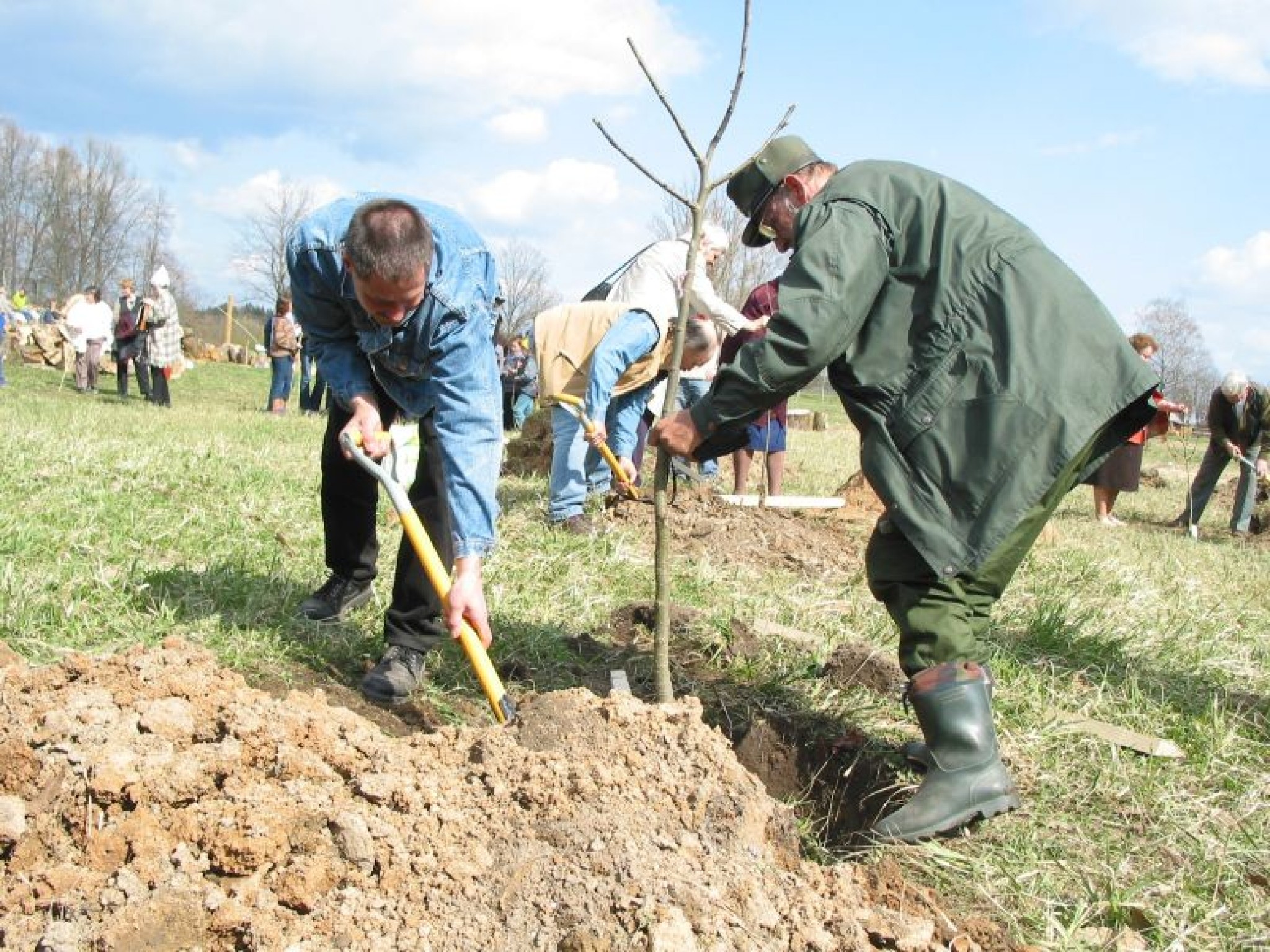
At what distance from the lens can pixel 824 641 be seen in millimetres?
3949

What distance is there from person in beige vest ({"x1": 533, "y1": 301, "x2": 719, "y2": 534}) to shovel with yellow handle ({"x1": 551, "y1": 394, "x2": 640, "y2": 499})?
0.05 metres

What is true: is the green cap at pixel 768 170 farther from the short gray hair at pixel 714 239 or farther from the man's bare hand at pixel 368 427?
the short gray hair at pixel 714 239

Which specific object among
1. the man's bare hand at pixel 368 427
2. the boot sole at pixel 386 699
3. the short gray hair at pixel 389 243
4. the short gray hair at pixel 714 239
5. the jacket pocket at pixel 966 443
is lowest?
the boot sole at pixel 386 699

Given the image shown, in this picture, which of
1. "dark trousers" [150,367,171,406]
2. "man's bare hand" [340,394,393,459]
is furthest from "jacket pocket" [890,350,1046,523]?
"dark trousers" [150,367,171,406]

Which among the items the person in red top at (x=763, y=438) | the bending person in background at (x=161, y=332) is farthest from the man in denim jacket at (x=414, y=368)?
the bending person in background at (x=161, y=332)

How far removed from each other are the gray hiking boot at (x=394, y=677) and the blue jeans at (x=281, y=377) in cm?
1166

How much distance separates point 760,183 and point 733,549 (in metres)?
3.19

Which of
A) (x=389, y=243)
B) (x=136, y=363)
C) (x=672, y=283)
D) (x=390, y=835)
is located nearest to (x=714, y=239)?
(x=672, y=283)

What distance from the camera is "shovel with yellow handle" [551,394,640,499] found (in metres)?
5.81

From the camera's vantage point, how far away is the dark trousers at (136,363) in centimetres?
1412

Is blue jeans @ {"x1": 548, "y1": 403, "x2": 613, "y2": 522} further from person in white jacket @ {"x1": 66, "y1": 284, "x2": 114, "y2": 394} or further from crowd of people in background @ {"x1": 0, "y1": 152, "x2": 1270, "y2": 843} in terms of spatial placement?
person in white jacket @ {"x1": 66, "y1": 284, "x2": 114, "y2": 394}

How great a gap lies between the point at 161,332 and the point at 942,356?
13.7m

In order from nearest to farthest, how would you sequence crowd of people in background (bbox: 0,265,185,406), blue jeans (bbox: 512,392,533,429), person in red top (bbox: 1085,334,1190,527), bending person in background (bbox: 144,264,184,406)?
1. person in red top (bbox: 1085,334,1190,527)
2. bending person in background (bbox: 144,264,184,406)
3. crowd of people in background (bbox: 0,265,185,406)
4. blue jeans (bbox: 512,392,533,429)

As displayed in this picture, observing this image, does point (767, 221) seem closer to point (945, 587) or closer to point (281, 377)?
point (945, 587)
